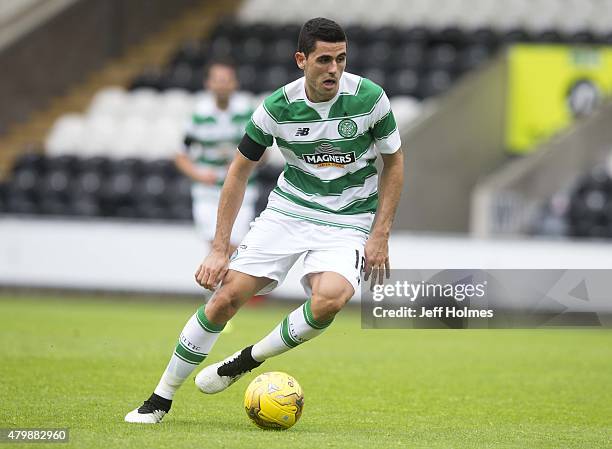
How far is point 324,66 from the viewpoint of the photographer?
21.6 feet

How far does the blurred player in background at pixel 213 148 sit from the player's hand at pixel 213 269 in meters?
5.36

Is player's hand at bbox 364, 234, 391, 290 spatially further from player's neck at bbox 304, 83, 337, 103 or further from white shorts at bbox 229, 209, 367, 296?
player's neck at bbox 304, 83, 337, 103

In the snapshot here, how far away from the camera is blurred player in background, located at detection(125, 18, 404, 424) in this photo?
21.8 feet

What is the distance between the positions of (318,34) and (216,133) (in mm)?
5734

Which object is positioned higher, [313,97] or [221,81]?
[221,81]

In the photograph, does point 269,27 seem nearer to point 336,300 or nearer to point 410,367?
point 410,367

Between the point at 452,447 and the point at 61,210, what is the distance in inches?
491

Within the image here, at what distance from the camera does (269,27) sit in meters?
21.4

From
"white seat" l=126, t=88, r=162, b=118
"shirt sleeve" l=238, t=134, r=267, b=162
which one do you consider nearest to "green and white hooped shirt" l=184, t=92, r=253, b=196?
"shirt sleeve" l=238, t=134, r=267, b=162

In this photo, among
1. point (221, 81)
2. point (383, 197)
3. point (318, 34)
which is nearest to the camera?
point (318, 34)

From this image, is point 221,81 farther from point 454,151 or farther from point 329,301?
point 454,151

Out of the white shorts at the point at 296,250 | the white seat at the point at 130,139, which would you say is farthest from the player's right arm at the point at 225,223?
the white seat at the point at 130,139

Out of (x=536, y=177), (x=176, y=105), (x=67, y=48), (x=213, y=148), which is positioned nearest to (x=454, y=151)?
(x=536, y=177)

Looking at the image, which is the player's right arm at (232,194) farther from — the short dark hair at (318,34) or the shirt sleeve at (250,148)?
the short dark hair at (318,34)
